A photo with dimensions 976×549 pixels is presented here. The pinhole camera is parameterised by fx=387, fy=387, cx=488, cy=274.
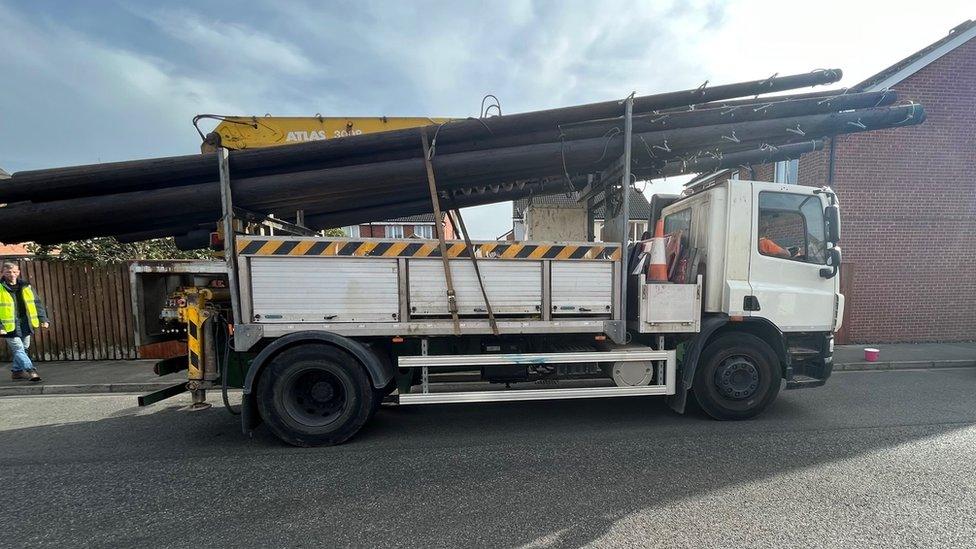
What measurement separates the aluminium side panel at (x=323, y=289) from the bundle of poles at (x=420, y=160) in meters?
0.75

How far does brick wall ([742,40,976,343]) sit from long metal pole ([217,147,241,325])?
10450 mm

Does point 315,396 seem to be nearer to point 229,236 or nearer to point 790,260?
point 229,236

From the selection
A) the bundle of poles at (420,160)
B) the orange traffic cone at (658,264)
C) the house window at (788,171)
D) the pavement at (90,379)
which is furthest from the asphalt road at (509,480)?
the house window at (788,171)

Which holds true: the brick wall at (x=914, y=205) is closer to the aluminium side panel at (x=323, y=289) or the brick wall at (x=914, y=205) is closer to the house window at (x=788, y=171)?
the house window at (x=788, y=171)

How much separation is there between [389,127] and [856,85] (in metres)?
10.6

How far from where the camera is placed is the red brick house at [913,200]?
807 centimetres

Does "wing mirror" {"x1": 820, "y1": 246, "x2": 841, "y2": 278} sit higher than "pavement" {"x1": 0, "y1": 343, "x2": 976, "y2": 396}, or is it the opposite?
"wing mirror" {"x1": 820, "y1": 246, "x2": 841, "y2": 278}

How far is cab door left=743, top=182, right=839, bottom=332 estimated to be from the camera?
4031 millimetres

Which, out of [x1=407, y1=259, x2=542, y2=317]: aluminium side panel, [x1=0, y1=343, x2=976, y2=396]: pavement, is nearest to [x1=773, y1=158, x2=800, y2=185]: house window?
[x1=0, y1=343, x2=976, y2=396]: pavement

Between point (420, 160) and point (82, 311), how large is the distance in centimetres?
803

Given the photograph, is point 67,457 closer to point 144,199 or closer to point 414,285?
point 144,199

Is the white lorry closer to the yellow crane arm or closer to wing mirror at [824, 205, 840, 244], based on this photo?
wing mirror at [824, 205, 840, 244]

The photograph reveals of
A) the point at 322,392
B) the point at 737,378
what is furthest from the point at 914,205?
the point at 322,392

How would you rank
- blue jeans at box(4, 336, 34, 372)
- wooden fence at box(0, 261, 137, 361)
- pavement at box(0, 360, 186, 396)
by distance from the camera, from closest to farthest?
pavement at box(0, 360, 186, 396) < blue jeans at box(4, 336, 34, 372) < wooden fence at box(0, 261, 137, 361)
